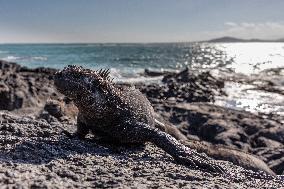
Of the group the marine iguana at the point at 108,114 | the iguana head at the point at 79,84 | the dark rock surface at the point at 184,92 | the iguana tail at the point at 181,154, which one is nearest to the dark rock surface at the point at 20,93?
the dark rock surface at the point at 184,92

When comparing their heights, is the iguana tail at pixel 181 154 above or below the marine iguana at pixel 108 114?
below

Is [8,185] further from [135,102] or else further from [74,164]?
[135,102]

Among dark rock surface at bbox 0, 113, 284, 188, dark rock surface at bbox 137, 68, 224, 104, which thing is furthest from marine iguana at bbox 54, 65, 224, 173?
dark rock surface at bbox 137, 68, 224, 104

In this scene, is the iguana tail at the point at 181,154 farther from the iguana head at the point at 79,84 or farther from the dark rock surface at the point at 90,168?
the iguana head at the point at 79,84

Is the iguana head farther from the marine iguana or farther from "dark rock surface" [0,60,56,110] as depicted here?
"dark rock surface" [0,60,56,110]

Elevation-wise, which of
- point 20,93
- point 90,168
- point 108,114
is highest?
point 108,114

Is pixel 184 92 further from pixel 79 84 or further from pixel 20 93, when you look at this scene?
pixel 79 84

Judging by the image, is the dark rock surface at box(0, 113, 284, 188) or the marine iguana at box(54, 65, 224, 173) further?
the marine iguana at box(54, 65, 224, 173)

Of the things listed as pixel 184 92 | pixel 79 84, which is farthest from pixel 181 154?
pixel 184 92

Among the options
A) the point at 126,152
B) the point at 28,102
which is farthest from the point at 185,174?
the point at 28,102
